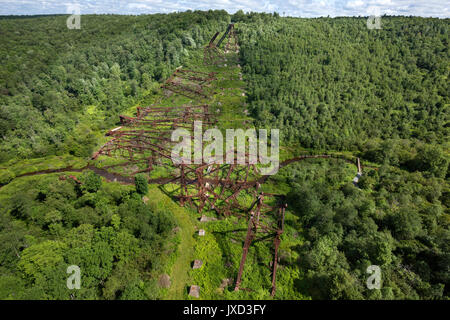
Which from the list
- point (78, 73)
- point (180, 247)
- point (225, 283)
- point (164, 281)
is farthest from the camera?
point (78, 73)

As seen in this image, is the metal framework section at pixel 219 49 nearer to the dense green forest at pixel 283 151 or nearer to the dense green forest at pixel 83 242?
the dense green forest at pixel 283 151

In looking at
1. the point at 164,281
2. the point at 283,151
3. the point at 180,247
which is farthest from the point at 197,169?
the point at 283,151

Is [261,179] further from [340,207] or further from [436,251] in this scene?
[436,251]

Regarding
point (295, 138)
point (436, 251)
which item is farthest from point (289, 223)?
point (295, 138)

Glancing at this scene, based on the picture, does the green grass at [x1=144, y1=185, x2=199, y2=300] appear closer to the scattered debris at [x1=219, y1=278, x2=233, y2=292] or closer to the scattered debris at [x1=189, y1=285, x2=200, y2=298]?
the scattered debris at [x1=189, y1=285, x2=200, y2=298]

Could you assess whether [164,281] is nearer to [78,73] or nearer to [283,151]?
[283,151]

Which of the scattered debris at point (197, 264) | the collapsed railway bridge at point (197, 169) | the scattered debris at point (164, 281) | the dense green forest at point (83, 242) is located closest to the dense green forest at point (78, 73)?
the collapsed railway bridge at point (197, 169)

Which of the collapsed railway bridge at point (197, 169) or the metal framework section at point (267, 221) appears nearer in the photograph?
the metal framework section at point (267, 221)

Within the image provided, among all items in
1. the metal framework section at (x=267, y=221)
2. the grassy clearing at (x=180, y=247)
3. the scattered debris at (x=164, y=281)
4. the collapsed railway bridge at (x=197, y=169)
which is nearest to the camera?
the scattered debris at (x=164, y=281)
